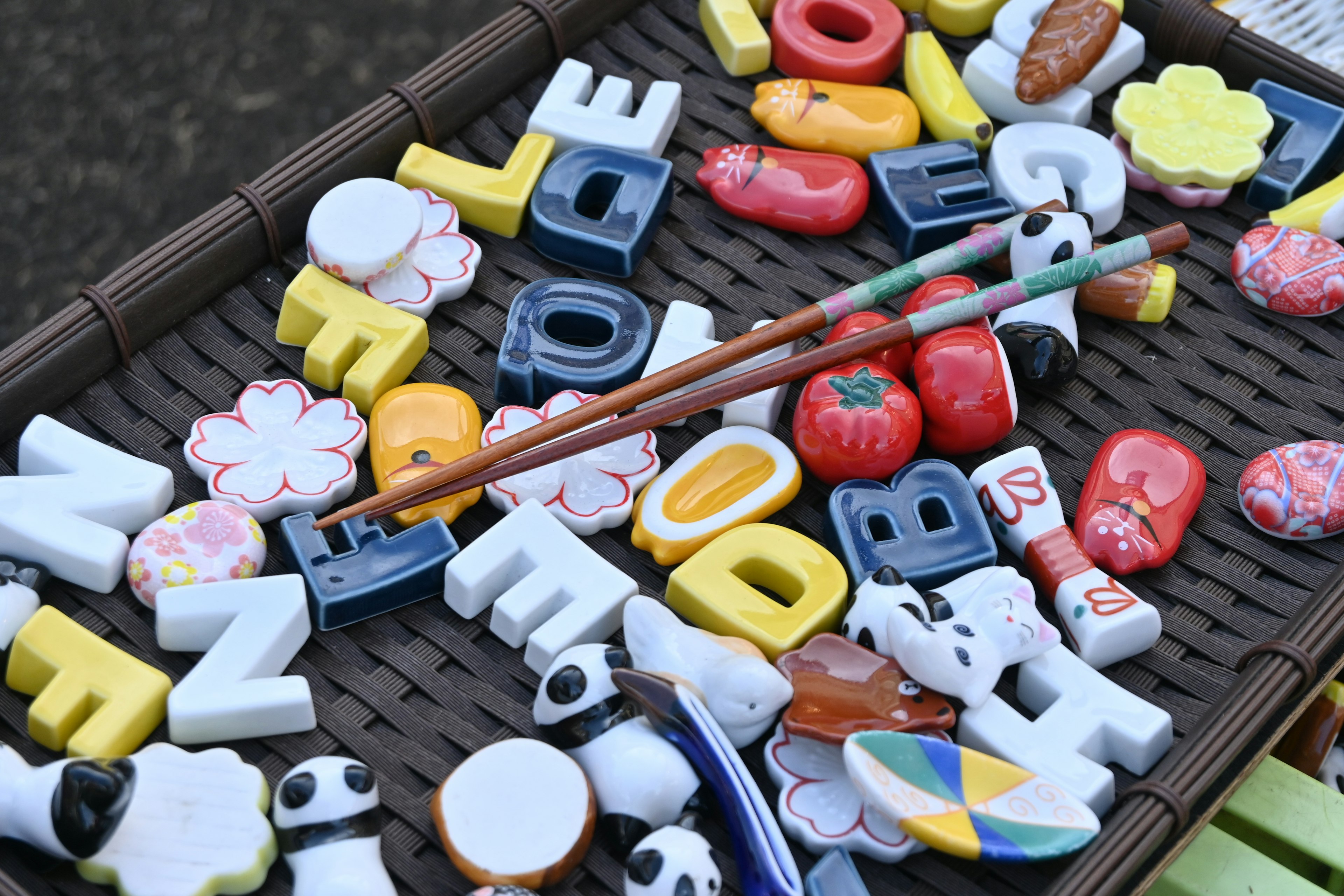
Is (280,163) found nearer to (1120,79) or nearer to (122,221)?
(1120,79)

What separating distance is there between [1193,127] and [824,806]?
2.88 ft

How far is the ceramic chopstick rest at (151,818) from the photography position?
0.90 meters

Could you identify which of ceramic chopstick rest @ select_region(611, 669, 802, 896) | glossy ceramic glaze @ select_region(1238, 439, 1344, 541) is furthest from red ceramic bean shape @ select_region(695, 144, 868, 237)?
ceramic chopstick rest @ select_region(611, 669, 802, 896)

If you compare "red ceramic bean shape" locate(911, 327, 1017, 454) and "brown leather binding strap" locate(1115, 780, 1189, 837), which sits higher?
"red ceramic bean shape" locate(911, 327, 1017, 454)

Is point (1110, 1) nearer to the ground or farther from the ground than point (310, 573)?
farther from the ground

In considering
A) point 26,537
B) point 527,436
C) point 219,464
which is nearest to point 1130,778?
point 527,436

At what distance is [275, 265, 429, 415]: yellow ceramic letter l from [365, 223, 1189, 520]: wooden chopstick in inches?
5.8

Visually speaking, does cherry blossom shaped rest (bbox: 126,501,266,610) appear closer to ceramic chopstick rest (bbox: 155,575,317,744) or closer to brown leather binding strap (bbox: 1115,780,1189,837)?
ceramic chopstick rest (bbox: 155,575,317,744)

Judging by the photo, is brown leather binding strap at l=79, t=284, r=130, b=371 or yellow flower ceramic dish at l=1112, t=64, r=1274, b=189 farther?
yellow flower ceramic dish at l=1112, t=64, r=1274, b=189

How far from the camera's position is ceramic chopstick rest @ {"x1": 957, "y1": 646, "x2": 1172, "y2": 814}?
1.03 metres

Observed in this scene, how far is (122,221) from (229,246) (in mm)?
1149

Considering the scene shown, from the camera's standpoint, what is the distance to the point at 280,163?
132 centimetres

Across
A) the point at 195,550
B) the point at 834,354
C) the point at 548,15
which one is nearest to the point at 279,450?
the point at 195,550

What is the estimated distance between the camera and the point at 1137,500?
1.17 meters
